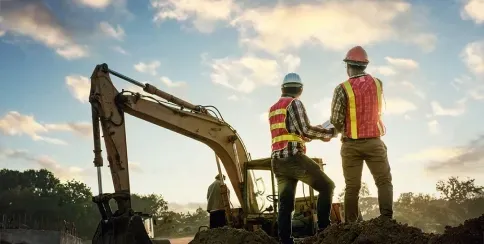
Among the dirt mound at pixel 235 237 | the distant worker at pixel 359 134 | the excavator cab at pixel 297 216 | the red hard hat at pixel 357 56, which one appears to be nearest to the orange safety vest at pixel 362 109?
the distant worker at pixel 359 134

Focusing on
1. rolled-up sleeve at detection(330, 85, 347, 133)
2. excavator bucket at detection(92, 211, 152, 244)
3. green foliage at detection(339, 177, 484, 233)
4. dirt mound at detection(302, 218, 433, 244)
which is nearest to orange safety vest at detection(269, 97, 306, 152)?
rolled-up sleeve at detection(330, 85, 347, 133)

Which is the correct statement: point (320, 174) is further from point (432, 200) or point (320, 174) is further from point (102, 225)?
point (432, 200)

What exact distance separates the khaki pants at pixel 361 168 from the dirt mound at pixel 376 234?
952 mm

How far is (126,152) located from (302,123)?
4.11 metres

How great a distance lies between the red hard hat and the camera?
16.8 ft

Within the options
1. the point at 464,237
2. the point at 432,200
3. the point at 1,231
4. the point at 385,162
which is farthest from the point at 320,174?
the point at 432,200

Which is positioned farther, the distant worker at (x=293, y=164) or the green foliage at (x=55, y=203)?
the green foliage at (x=55, y=203)

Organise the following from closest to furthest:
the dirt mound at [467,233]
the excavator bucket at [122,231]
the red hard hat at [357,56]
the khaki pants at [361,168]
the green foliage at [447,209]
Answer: the dirt mound at [467,233] < the khaki pants at [361,168] < the red hard hat at [357,56] < the excavator bucket at [122,231] < the green foliage at [447,209]

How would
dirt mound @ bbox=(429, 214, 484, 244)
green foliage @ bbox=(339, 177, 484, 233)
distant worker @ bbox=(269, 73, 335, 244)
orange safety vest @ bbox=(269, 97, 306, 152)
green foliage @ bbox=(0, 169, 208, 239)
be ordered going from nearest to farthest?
1. dirt mound @ bbox=(429, 214, 484, 244)
2. distant worker @ bbox=(269, 73, 335, 244)
3. orange safety vest @ bbox=(269, 97, 306, 152)
4. green foliage @ bbox=(339, 177, 484, 233)
5. green foliage @ bbox=(0, 169, 208, 239)

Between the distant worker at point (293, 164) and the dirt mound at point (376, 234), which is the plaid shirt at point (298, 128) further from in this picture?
the dirt mound at point (376, 234)

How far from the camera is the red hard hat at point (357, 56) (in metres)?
5.11

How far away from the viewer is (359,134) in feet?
16.0

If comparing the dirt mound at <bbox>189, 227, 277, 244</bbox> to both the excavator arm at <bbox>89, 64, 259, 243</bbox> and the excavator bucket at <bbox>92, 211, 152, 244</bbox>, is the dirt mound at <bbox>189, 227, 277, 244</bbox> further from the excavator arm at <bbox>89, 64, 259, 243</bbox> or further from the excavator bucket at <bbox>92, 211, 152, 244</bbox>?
the excavator arm at <bbox>89, 64, 259, 243</bbox>

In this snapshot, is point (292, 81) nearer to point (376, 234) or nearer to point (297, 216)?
point (376, 234)
